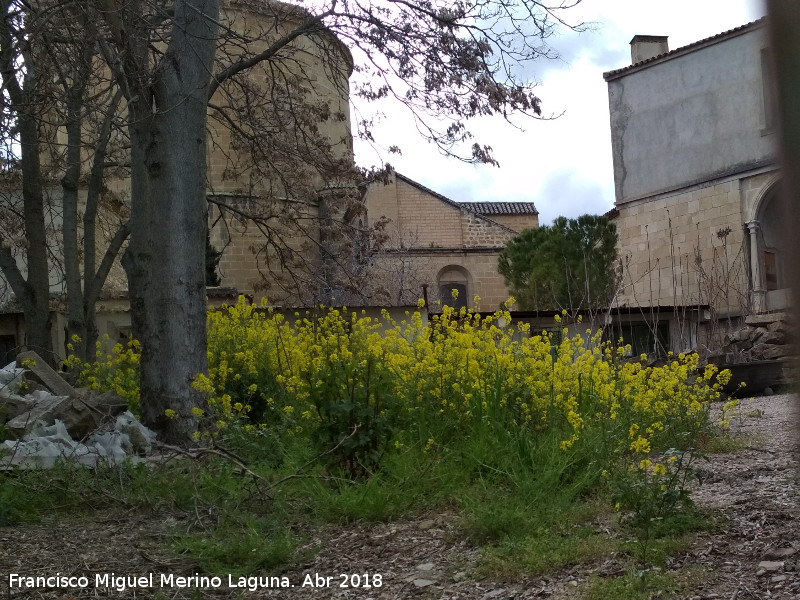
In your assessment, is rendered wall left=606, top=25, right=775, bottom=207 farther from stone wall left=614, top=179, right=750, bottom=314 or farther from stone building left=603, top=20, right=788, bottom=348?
stone wall left=614, top=179, right=750, bottom=314

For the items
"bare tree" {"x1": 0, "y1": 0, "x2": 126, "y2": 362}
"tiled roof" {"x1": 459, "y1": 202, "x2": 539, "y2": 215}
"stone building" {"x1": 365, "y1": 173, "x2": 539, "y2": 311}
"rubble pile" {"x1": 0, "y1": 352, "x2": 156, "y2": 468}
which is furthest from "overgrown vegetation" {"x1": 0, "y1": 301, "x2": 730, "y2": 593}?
"tiled roof" {"x1": 459, "y1": 202, "x2": 539, "y2": 215}

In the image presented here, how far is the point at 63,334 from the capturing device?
50.9 feet

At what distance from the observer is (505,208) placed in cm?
4666

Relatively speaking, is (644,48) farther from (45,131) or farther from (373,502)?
(373,502)

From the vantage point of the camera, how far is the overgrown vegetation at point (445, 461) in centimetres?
420

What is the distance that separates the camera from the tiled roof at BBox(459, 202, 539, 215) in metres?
46.1

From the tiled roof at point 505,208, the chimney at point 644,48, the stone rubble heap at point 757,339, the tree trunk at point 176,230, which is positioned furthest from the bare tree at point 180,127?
the tiled roof at point 505,208

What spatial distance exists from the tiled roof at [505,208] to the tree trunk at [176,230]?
38.4 meters

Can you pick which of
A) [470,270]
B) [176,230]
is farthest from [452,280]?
[176,230]

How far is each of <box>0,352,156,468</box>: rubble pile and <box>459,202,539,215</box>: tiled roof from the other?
3943 cm

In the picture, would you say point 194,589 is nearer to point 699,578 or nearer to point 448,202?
point 699,578

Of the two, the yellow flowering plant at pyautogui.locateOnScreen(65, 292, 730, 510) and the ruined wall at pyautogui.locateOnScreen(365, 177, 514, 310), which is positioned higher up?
the ruined wall at pyautogui.locateOnScreen(365, 177, 514, 310)

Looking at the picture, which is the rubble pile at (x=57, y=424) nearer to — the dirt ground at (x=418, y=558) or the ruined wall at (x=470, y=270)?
the dirt ground at (x=418, y=558)

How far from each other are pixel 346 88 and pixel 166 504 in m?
5.82
